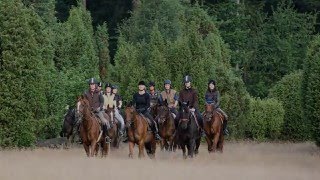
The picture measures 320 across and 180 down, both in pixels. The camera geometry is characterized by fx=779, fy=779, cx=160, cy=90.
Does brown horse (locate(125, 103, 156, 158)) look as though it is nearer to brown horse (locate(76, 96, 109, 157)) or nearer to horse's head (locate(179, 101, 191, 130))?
brown horse (locate(76, 96, 109, 157))

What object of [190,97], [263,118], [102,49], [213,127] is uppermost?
[102,49]

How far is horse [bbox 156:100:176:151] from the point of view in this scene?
85.6ft

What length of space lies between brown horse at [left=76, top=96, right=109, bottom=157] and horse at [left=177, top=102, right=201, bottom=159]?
2.63 metres

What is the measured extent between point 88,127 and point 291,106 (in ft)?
74.8

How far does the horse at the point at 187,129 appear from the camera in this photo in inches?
985

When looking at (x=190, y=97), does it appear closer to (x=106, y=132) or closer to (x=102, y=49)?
(x=106, y=132)

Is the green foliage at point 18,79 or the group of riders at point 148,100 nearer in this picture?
the group of riders at point 148,100

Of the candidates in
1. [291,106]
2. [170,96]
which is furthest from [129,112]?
[291,106]

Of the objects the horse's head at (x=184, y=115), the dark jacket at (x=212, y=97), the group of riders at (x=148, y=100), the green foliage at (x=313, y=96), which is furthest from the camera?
the green foliage at (x=313, y=96)

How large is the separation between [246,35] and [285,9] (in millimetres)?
3427

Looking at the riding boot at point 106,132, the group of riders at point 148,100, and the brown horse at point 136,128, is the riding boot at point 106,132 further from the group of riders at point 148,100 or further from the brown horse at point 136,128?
the brown horse at point 136,128

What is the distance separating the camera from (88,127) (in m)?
24.2

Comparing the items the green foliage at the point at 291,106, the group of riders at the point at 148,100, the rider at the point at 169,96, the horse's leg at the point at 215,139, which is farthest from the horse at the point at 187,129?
the green foliage at the point at 291,106

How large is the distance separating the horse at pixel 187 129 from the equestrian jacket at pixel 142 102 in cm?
119
